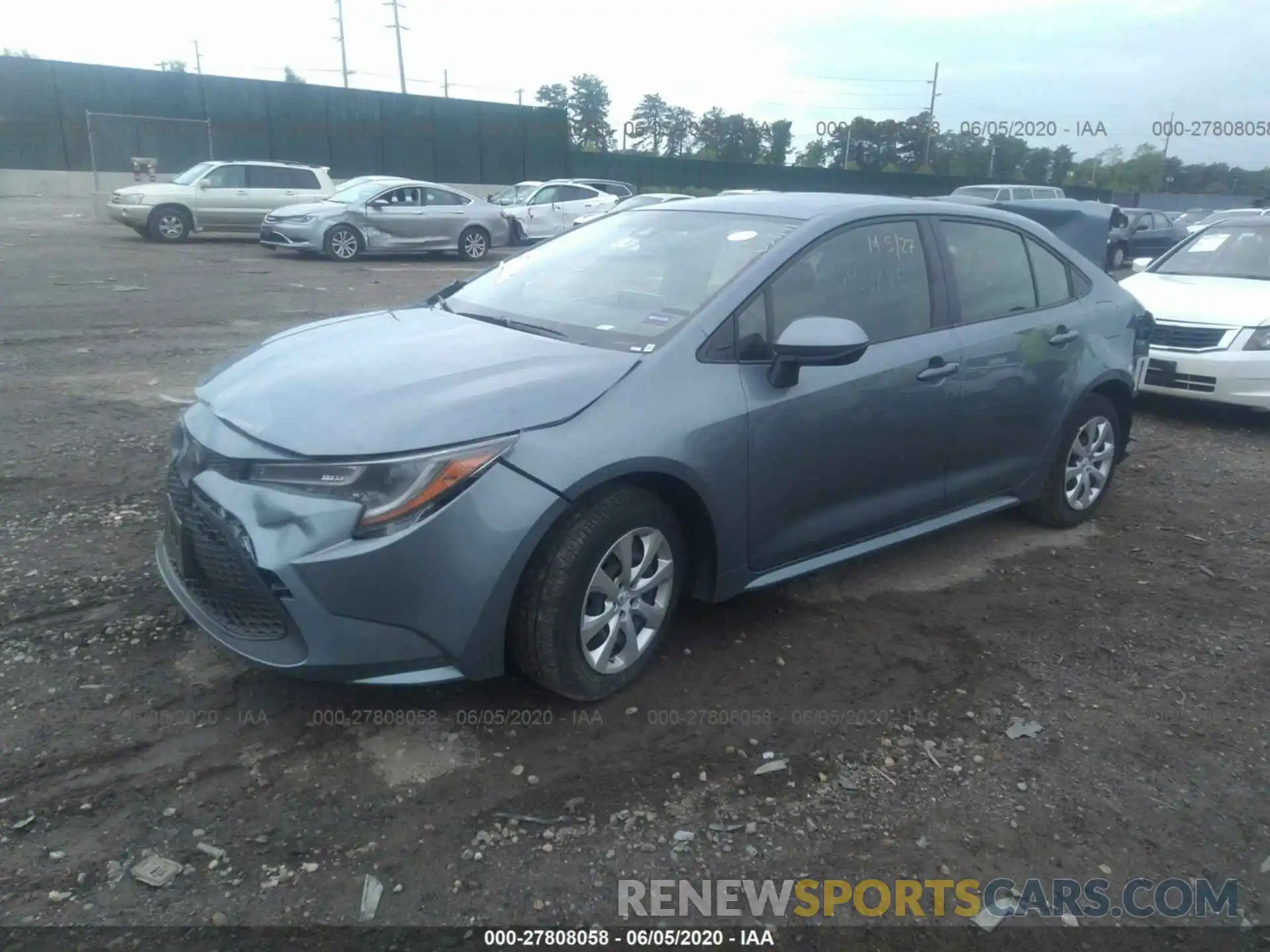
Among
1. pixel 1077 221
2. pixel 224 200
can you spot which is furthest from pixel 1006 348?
pixel 224 200

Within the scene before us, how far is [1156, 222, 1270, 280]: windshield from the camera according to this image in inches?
331

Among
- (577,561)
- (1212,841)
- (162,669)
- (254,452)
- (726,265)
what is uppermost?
(726,265)

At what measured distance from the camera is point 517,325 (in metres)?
3.92

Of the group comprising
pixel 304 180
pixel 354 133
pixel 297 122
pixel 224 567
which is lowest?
pixel 224 567

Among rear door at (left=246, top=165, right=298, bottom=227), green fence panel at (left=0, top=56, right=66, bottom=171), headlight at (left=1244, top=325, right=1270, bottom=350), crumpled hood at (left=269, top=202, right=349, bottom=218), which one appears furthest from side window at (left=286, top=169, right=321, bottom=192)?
headlight at (left=1244, top=325, right=1270, bottom=350)

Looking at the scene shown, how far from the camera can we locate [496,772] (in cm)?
308

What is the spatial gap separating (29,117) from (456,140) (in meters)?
12.8

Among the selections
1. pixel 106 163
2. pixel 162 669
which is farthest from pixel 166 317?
pixel 106 163

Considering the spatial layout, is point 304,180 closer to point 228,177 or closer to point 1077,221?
point 228,177

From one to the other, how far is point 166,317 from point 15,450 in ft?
17.7

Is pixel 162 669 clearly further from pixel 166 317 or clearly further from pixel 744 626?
pixel 166 317

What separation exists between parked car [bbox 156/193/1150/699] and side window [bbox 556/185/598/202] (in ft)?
61.9

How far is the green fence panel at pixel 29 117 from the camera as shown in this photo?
2700 cm

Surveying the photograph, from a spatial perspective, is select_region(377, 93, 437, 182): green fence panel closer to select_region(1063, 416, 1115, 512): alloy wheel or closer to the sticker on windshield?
the sticker on windshield
